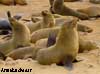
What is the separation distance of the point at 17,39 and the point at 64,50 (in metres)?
1.52

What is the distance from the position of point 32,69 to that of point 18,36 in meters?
1.63

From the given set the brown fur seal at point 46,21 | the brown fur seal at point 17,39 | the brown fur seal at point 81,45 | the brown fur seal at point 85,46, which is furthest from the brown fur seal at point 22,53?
the brown fur seal at point 46,21

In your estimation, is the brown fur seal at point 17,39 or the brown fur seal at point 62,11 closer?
the brown fur seal at point 17,39

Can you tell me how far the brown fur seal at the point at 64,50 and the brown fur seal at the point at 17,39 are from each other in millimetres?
1184

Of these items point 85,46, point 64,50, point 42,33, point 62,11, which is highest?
point 64,50

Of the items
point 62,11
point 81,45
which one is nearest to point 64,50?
point 81,45

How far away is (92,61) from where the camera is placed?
573cm

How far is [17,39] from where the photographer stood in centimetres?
688

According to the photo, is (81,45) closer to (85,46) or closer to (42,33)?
(85,46)

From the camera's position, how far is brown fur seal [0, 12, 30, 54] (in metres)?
6.84

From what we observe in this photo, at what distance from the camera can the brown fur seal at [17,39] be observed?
684cm

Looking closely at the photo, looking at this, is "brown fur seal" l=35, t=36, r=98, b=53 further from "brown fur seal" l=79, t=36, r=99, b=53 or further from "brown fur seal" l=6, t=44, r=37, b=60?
"brown fur seal" l=6, t=44, r=37, b=60

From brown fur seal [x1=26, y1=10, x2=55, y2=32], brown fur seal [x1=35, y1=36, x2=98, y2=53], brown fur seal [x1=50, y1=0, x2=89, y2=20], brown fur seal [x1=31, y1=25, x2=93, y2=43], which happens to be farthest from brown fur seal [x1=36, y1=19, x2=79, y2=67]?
brown fur seal [x1=50, y1=0, x2=89, y2=20]

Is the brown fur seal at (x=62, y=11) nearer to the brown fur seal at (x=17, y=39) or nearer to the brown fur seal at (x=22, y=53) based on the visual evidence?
the brown fur seal at (x=17, y=39)
